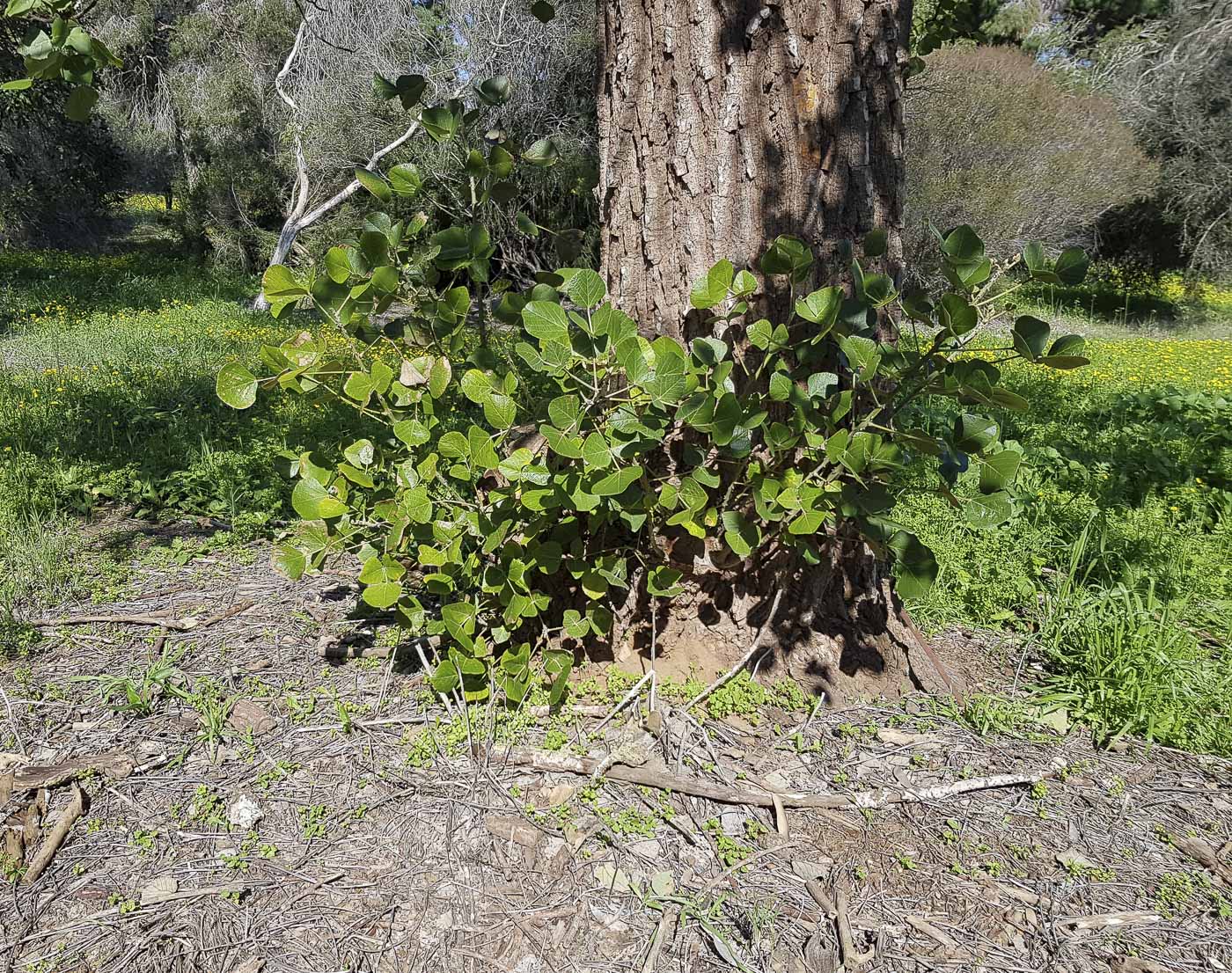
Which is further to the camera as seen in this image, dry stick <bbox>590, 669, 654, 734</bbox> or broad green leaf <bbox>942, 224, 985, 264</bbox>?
dry stick <bbox>590, 669, 654, 734</bbox>

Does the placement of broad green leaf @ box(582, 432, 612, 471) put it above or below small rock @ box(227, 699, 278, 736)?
above

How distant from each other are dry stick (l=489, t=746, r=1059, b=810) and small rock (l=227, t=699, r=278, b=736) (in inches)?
23.3

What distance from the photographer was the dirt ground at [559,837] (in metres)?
1.47

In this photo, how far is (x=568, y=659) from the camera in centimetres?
189

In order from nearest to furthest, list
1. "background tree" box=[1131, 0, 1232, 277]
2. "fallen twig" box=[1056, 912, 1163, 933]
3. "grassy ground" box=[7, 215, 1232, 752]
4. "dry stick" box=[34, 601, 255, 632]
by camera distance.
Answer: "fallen twig" box=[1056, 912, 1163, 933]
"grassy ground" box=[7, 215, 1232, 752]
"dry stick" box=[34, 601, 255, 632]
"background tree" box=[1131, 0, 1232, 277]

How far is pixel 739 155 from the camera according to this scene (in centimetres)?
194

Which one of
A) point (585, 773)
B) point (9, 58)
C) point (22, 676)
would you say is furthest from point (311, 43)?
point (585, 773)

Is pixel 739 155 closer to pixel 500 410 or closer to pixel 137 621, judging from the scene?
pixel 500 410

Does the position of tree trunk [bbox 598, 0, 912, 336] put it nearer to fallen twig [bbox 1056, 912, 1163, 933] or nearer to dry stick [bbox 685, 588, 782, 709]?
dry stick [bbox 685, 588, 782, 709]

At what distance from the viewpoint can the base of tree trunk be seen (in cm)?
213

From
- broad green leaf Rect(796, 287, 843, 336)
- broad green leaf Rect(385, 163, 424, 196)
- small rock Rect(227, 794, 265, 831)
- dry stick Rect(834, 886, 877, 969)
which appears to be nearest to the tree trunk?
broad green leaf Rect(796, 287, 843, 336)

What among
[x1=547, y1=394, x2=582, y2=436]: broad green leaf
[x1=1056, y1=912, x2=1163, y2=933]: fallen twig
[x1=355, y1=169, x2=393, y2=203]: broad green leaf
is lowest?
[x1=1056, y1=912, x2=1163, y2=933]: fallen twig

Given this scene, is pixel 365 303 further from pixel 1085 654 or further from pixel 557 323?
pixel 1085 654

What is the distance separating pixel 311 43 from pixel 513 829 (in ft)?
44.9
